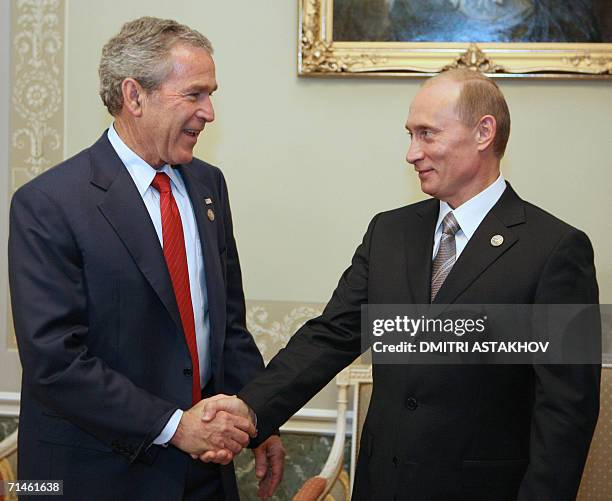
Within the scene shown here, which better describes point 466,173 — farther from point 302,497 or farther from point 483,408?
point 302,497

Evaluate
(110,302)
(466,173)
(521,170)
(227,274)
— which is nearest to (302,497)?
(227,274)

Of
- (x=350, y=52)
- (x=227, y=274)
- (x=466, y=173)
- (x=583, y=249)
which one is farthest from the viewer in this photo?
(x=350, y=52)

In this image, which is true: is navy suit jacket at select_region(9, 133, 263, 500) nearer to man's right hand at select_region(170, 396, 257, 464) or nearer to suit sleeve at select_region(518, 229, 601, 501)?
man's right hand at select_region(170, 396, 257, 464)

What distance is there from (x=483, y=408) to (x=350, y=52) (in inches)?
71.3

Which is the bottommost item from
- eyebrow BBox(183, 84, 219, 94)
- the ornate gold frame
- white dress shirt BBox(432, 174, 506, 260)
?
white dress shirt BBox(432, 174, 506, 260)

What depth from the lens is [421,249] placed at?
2477mm

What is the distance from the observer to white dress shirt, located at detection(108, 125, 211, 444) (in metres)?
2.50

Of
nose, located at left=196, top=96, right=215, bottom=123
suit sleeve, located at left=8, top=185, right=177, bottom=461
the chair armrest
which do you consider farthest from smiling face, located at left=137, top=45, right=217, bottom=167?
the chair armrest

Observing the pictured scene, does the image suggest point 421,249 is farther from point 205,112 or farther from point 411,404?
point 205,112

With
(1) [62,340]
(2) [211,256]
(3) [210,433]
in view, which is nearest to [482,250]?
(2) [211,256]

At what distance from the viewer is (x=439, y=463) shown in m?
2.29

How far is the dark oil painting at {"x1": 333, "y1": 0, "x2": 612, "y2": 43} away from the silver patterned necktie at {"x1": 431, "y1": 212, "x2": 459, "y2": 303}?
132 cm

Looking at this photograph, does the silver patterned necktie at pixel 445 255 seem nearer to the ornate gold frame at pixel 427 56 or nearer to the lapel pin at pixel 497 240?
the lapel pin at pixel 497 240

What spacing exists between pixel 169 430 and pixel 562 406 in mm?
1062
